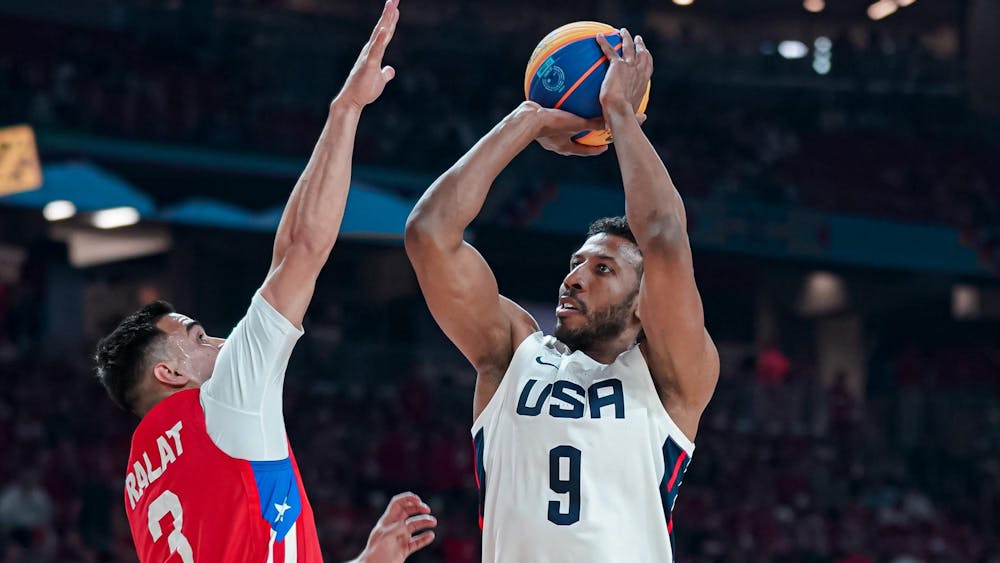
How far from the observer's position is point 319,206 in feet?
12.2

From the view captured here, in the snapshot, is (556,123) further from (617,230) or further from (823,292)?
(823,292)

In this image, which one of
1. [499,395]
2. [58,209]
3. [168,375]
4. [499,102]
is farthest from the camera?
[499,102]

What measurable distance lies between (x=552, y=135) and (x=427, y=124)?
46.9 ft

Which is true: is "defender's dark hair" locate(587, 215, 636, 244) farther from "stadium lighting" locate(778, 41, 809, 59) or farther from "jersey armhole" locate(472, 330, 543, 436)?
"stadium lighting" locate(778, 41, 809, 59)

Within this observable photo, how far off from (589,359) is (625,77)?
0.90 metres

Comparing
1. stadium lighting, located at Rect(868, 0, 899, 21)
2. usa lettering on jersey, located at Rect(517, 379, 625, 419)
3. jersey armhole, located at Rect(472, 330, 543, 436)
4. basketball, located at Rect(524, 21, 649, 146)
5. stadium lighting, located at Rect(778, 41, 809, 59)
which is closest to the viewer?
usa lettering on jersey, located at Rect(517, 379, 625, 419)

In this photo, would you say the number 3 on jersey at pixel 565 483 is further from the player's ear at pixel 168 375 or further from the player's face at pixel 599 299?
the player's ear at pixel 168 375

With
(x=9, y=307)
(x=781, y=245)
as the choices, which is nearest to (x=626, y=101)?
(x=9, y=307)

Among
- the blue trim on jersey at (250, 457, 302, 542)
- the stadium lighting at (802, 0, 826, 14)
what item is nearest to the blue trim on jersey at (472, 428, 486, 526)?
the blue trim on jersey at (250, 457, 302, 542)

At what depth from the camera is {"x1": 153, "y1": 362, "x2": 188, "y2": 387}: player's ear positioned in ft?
12.6

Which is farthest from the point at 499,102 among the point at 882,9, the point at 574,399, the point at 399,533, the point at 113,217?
the point at 574,399

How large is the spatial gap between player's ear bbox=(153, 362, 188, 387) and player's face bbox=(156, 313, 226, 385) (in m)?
0.01

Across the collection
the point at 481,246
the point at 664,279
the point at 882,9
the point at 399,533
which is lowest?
the point at 399,533

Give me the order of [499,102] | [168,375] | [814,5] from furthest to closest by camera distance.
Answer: [814,5] → [499,102] → [168,375]
